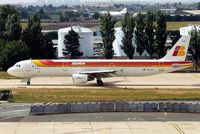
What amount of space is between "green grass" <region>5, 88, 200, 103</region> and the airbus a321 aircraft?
5.87 metres

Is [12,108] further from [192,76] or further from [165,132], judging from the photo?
[192,76]

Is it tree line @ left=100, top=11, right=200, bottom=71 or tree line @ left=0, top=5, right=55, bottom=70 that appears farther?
tree line @ left=0, top=5, right=55, bottom=70

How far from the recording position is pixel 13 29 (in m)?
112

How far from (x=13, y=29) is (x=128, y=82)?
40833mm

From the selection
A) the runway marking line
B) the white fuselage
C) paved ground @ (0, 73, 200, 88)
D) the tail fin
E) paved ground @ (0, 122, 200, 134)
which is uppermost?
the tail fin

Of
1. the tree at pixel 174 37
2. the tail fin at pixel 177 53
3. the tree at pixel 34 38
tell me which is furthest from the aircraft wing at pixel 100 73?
the tree at pixel 174 37

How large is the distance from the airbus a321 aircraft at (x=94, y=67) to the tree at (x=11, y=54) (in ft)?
71.0

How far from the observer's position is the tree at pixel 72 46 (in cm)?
11788

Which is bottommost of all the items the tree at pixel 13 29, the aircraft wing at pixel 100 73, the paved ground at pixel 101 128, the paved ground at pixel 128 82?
the paved ground at pixel 128 82

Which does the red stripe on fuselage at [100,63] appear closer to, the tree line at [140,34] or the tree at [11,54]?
the tree at [11,54]

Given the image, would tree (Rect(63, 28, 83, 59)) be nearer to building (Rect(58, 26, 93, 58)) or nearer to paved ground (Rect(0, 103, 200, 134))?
building (Rect(58, 26, 93, 58))

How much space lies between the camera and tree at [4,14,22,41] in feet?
368

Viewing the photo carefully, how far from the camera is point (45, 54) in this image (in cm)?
11444

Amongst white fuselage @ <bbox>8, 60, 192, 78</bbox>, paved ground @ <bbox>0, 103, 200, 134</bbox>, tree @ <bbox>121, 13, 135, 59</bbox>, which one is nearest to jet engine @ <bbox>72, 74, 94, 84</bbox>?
white fuselage @ <bbox>8, 60, 192, 78</bbox>
